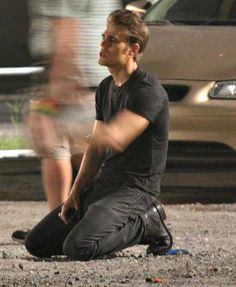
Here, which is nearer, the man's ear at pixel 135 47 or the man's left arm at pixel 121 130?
the man's left arm at pixel 121 130

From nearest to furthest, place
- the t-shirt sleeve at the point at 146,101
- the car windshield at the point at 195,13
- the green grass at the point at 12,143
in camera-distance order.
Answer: the t-shirt sleeve at the point at 146,101, the car windshield at the point at 195,13, the green grass at the point at 12,143

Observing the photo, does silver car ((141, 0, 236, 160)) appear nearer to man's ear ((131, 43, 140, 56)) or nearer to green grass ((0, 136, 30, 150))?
green grass ((0, 136, 30, 150))

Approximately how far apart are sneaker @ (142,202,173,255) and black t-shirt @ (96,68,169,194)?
110 millimetres

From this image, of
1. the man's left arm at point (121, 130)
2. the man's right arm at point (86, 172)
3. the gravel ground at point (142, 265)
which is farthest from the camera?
the man's right arm at point (86, 172)

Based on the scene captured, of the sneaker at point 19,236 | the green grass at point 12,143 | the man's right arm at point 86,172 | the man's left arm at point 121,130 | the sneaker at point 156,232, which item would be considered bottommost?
the green grass at point 12,143

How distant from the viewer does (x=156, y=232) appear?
24.3ft

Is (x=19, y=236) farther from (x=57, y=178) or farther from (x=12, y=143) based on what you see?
(x=12, y=143)

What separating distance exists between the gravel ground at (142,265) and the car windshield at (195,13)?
228 centimetres

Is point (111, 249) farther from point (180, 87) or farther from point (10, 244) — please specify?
point (180, 87)

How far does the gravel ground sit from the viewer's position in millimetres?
6805

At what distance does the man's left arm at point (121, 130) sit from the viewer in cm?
699

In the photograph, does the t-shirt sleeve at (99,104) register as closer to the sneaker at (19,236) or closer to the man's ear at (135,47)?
the man's ear at (135,47)

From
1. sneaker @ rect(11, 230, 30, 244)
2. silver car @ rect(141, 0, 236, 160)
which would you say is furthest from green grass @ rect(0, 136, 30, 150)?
sneaker @ rect(11, 230, 30, 244)

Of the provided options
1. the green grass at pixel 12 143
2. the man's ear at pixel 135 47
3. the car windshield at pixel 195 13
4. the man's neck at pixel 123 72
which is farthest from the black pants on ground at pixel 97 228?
the green grass at pixel 12 143
